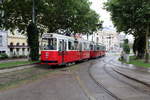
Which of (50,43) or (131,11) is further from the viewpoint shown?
(131,11)

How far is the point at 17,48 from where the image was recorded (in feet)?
166

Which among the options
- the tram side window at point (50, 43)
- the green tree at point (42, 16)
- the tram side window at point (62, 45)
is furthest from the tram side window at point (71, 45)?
the green tree at point (42, 16)

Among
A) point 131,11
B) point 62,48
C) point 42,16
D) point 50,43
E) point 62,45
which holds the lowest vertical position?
point 62,48

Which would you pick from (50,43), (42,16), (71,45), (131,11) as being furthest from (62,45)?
(42,16)

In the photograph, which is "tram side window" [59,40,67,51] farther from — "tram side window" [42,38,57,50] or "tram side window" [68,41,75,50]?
"tram side window" [68,41,75,50]

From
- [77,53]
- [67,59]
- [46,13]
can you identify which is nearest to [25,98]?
[67,59]

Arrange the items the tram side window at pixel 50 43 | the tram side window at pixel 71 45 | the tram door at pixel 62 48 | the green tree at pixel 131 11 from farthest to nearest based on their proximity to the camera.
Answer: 1. the green tree at pixel 131 11
2. the tram side window at pixel 71 45
3. the tram door at pixel 62 48
4. the tram side window at pixel 50 43

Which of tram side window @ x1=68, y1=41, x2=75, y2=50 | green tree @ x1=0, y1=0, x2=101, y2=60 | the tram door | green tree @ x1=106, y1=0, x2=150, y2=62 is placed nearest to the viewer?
the tram door

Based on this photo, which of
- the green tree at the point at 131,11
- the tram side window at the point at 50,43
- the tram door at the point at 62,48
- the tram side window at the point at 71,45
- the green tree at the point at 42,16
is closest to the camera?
the tram side window at the point at 50,43

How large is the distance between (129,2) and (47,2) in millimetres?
10782

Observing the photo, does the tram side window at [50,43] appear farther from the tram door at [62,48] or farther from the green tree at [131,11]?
the green tree at [131,11]

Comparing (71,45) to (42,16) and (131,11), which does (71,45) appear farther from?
(42,16)

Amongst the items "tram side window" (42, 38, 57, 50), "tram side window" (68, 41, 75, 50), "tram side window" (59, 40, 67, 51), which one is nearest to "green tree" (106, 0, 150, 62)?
"tram side window" (68, 41, 75, 50)

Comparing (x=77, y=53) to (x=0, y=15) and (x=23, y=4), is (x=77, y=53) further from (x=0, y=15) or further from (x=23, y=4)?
(x=0, y=15)
